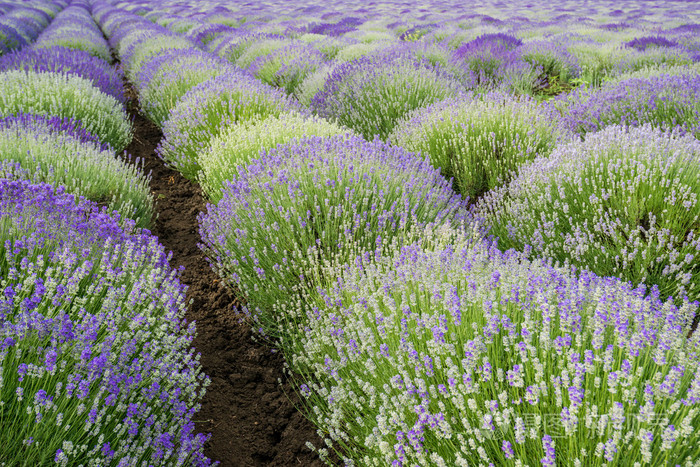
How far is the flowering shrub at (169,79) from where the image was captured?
246 inches

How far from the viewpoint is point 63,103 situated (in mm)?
4996

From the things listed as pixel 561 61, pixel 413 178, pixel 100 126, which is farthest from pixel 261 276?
pixel 561 61

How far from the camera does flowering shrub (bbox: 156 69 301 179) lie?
4.84 meters

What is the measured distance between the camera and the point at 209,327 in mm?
3016

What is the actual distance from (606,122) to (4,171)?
203 inches

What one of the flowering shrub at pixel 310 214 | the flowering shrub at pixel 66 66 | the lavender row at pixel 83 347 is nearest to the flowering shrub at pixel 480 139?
the flowering shrub at pixel 310 214

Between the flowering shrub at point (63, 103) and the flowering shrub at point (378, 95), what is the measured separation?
2.42m

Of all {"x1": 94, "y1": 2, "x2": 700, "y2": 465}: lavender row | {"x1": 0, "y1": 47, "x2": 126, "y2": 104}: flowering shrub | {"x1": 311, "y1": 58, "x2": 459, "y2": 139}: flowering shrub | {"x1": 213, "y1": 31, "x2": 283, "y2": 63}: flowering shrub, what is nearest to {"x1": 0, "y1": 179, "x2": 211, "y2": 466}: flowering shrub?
{"x1": 94, "y1": 2, "x2": 700, "y2": 465}: lavender row

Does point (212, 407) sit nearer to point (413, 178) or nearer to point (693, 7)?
point (413, 178)

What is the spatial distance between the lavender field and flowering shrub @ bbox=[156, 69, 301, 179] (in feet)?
0.12

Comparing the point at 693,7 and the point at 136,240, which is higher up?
the point at 693,7

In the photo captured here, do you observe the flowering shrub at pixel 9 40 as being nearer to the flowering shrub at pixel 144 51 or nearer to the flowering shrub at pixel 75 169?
the flowering shrub at pixel 144 51

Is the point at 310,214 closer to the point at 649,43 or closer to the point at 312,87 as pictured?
the point at 312,87

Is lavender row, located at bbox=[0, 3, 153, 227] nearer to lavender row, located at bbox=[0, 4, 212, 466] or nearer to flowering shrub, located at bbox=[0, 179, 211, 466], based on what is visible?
lavender row, located at bbox=[0, 4, 212, 466]
